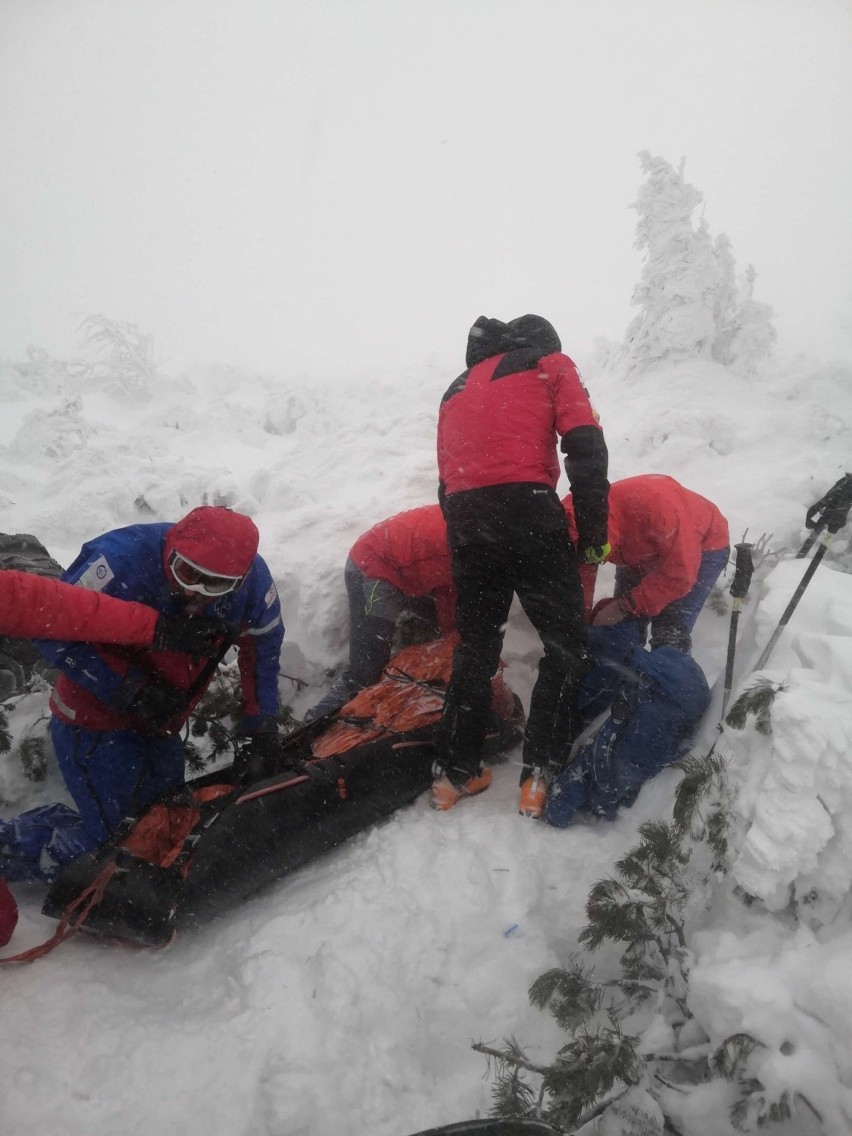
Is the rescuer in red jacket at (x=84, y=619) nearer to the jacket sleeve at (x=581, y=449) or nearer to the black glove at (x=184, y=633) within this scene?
the black glove at (x=184, y=633)

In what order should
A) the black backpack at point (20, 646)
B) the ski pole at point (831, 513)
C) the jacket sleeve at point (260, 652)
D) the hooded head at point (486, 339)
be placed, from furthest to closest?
1. the black backpack at point (20, 646)
2. the jacket sleeve at point (260, 652)
3. the hooded head at point (486, 339)
4. the ski pole at point (831, 513)

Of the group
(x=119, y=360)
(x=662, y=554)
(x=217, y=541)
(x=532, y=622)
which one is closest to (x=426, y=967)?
(x=532, y=622)

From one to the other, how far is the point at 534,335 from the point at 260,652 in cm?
229

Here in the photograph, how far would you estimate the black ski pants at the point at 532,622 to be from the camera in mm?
2596

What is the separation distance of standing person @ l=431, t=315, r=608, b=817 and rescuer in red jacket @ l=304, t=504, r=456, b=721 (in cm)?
98

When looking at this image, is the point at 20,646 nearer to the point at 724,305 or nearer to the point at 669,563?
the point at 669,563

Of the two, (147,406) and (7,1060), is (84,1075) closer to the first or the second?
(7,1060)

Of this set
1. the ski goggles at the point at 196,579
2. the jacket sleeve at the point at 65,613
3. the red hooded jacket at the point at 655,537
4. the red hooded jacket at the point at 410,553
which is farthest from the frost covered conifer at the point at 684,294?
the jacket sleeve at the point at 65,613

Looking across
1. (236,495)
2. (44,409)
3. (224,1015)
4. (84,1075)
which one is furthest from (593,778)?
(44,409)

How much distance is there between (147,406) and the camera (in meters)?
12.4

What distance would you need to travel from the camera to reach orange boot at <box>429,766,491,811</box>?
2.75 metres

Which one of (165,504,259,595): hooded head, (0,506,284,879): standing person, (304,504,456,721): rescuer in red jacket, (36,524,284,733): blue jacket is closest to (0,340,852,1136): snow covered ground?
(0,506,284,879): standing person

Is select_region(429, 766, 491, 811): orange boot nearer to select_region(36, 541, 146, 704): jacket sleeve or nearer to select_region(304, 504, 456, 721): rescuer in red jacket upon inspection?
select_region(304, 504, 456, 721): rescuer in red jacket

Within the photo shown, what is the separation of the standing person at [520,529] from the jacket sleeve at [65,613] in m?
1.51
